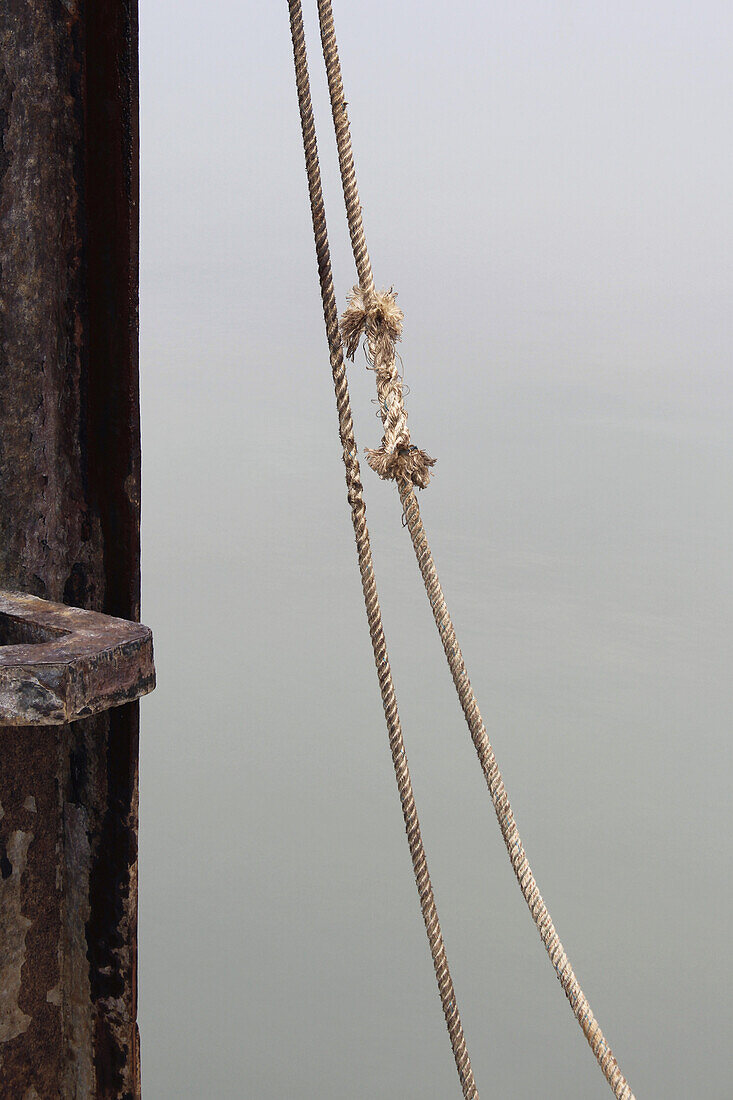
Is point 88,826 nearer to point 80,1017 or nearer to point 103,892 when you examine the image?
point 103,892

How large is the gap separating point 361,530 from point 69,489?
0.31m

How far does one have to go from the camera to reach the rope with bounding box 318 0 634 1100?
102 centimetres

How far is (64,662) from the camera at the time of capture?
675 mm

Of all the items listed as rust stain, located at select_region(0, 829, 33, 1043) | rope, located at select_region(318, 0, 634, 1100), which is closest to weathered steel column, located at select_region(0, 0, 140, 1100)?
rust stain, located at select_region(0, 829, 33, 1043)

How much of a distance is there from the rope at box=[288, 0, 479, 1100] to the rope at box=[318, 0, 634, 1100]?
27mm

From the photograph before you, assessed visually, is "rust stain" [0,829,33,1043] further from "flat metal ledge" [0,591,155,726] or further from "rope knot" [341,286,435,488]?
"rope knot" [341,286,435,488]

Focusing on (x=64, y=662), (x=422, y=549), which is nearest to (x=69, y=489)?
(x=64, y=662)

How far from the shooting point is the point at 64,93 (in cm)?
83

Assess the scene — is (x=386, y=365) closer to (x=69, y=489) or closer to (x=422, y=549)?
(x=422, y=549)

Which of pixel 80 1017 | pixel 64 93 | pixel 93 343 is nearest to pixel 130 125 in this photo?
pixel 64 93

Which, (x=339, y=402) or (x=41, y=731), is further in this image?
(x=339, y=402)

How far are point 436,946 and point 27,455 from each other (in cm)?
62

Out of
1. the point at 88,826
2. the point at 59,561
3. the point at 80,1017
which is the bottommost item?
the point at 80,1017

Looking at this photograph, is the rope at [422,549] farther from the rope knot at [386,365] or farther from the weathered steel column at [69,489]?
the weathered steel column at [69,489]
